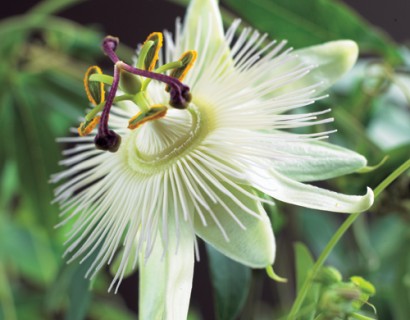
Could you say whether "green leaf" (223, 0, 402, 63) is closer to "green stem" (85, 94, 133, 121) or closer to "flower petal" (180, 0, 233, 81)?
"flower petal" (180, 0, 233, 81)

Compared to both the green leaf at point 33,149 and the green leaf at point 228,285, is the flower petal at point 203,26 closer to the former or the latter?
the green leaf at point 228,285

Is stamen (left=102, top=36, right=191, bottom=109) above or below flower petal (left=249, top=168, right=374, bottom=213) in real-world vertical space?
above

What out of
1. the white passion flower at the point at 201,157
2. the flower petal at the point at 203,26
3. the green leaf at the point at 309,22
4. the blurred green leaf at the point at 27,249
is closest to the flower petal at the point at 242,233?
the white passion flower at the point at 201,157

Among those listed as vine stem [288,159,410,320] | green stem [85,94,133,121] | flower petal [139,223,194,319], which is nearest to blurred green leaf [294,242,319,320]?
vine stem [288,159,410,320]

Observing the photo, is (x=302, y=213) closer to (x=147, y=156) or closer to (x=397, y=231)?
(x=397, y=231)

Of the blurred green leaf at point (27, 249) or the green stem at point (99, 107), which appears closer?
the green stem at point (99, 107)

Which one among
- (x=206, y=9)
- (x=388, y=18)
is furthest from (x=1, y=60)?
(x=388, y=18)

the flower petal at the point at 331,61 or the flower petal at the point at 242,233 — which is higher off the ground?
the flower petal at the point at 331,61
